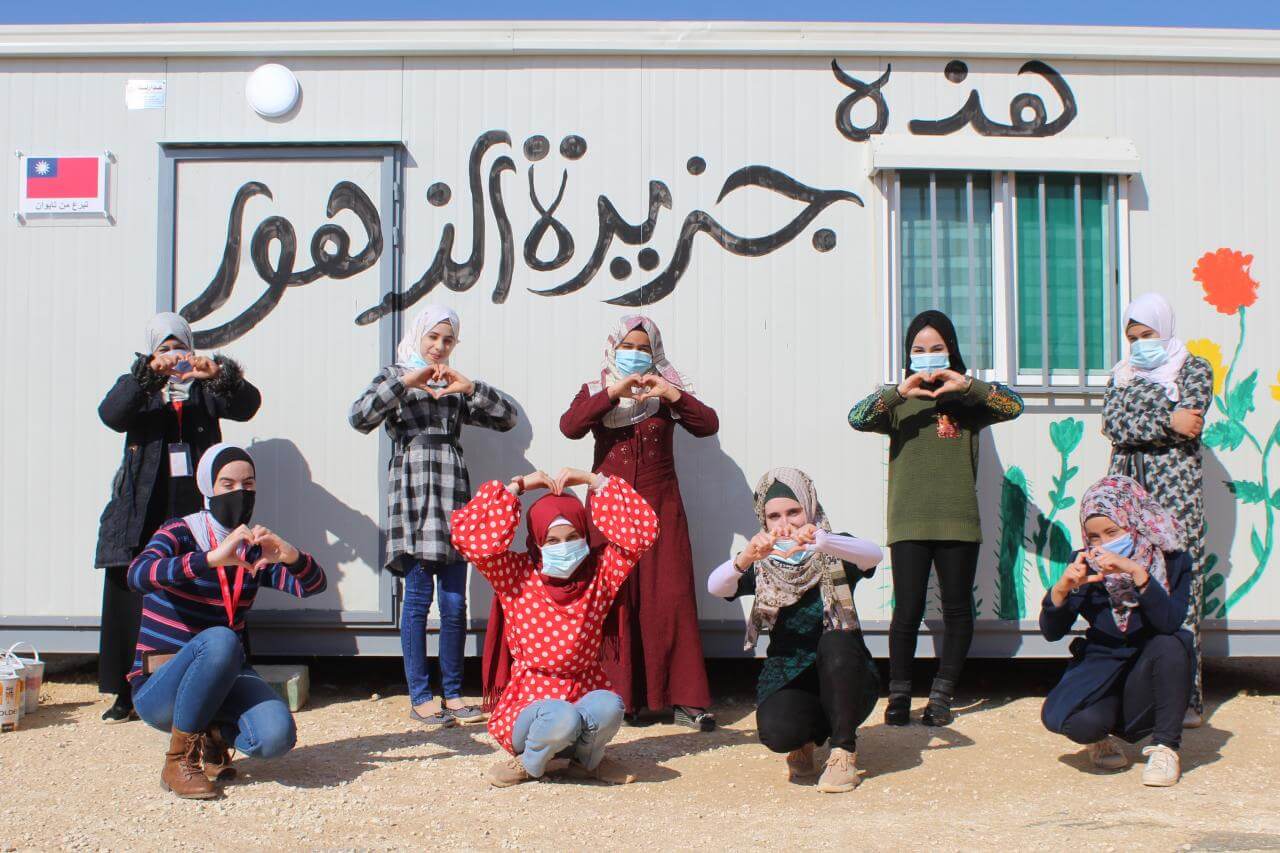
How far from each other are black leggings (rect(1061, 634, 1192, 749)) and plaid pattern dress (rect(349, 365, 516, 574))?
7.95ft

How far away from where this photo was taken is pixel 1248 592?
5309mm

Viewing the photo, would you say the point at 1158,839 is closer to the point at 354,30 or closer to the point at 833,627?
the point at 833,627

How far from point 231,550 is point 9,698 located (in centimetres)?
161

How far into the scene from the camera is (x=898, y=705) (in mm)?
4773

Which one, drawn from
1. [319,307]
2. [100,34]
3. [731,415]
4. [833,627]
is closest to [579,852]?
[833,627]

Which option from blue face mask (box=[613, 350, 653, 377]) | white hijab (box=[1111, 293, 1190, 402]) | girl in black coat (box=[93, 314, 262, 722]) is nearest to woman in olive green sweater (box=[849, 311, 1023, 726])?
white hijab (box=[1111, 293, 1190, 402])

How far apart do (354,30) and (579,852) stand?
3.71 metres

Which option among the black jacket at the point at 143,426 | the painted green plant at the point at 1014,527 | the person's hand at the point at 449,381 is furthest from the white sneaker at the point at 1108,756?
the black jacket at the point at 143,426

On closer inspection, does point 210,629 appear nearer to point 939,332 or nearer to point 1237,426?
point 939,332

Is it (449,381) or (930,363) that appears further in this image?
(449,381)

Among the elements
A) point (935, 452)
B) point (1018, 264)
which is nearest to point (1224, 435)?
point (1018, 264)

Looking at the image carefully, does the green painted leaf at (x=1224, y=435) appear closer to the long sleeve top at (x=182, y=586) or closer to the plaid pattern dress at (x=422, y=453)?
the plaid pattern dress at (x=422, y=453)

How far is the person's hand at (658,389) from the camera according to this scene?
4719 mm

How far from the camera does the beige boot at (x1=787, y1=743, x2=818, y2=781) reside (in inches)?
159
